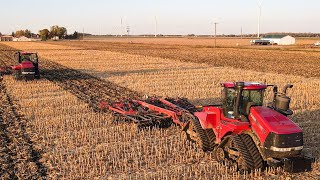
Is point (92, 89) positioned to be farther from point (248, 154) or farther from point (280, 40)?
point (280, 40)

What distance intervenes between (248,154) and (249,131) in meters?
0.60

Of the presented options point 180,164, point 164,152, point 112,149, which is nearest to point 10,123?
point 112,149

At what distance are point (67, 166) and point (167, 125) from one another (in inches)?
173

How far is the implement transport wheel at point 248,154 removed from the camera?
8.12 metres

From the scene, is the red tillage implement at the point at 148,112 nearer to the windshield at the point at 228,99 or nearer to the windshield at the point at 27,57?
the windshield at the point at 228,99

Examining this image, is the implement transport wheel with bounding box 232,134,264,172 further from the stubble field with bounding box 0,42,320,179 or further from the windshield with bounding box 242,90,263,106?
the windshield with bounding box 242,90,263,106

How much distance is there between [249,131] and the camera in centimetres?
851

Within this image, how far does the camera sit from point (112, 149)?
10414 mm

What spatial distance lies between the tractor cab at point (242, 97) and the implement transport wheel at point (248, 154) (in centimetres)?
62

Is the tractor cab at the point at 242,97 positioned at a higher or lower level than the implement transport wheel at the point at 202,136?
higher

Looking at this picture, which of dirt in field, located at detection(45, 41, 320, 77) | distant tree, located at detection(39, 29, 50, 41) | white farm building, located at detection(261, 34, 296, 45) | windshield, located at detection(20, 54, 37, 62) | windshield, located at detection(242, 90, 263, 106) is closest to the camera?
windshield, located at detection(242, 90, 263, 106)

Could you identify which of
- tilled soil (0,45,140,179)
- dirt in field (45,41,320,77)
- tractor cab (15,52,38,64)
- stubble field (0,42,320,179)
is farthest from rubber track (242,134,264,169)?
dirt in field (45,41,320,77)

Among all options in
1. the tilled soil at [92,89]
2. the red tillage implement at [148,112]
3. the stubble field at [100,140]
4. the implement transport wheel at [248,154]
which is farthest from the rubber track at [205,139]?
the tilled soil at [92,89]

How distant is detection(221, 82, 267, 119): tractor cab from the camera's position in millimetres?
8539
